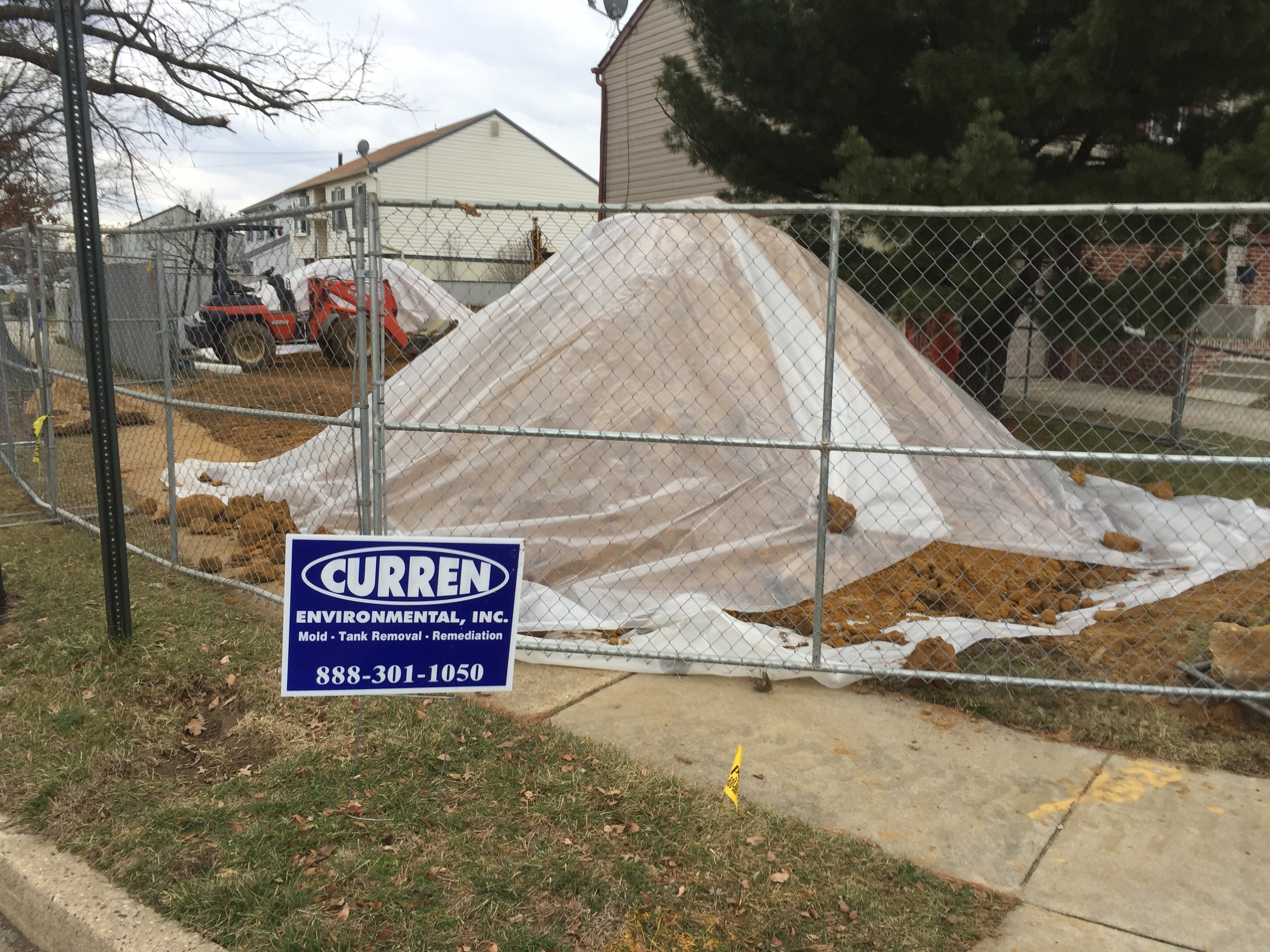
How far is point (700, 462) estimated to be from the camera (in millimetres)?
6137

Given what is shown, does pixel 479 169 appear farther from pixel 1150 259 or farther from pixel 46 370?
pixel 46 370

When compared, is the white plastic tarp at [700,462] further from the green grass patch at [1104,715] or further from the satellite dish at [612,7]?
the satellite dish at [612,7]

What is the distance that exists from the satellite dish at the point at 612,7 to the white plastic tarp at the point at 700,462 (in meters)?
12.6

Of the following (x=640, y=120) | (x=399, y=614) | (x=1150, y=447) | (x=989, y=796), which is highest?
(x=640, y=120)

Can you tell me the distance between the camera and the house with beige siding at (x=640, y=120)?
18.5 m

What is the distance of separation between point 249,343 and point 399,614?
43.4 ft

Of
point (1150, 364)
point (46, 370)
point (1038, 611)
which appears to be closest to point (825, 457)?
point (1038, 611)

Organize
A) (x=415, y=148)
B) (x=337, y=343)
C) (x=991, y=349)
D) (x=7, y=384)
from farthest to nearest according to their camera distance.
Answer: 1. (x=415, y=148)
2. (x=337, y=343)
3. (x=991, y=349)
4. (x=7, y=384)

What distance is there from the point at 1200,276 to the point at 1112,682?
5582 millimetres

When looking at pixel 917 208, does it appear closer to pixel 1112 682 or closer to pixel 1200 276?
pixel 1112 682

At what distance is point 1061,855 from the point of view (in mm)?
3266

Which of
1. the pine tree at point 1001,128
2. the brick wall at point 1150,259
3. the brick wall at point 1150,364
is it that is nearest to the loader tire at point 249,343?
the pine tree at point 1001,128

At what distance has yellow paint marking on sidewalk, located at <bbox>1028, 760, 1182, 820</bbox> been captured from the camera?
358cm

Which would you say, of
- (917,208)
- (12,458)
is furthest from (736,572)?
(12,458)
